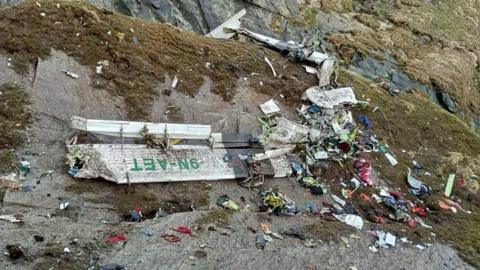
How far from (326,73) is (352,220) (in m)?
5.49

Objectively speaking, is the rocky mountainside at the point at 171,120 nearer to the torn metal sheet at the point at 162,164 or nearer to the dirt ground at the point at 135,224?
the dirt ground at the point at 135,224

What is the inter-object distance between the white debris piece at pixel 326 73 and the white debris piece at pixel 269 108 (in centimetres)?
197

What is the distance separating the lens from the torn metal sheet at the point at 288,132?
12.3 m

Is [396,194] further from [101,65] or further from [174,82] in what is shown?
[101,65]

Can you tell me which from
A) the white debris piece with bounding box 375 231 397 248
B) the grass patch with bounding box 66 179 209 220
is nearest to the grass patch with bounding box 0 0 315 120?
the grass patch with bounding box 66 179 209 220

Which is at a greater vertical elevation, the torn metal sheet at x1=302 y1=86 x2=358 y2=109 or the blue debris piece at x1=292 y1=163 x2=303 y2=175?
the torn metal sheet at x1=302 y1=86 x2=358 y2=109

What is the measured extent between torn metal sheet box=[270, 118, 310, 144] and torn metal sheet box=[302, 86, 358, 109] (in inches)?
66.7

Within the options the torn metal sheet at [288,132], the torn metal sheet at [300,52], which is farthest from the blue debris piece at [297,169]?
the torn metal sheet at [300,52]

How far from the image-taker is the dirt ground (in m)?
7.75

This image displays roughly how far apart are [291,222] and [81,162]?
4.15m

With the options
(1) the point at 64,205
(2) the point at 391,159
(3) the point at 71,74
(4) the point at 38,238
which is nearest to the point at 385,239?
(2) the point at 391,159

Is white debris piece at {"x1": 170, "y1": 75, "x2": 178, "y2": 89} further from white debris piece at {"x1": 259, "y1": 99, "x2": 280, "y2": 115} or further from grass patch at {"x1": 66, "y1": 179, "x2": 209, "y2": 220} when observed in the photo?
grass patch at {"x1": 66, "y1": 179, "x2": 209, "y2": 220}

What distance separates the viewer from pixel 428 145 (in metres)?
15.2

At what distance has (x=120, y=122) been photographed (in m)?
10.5
